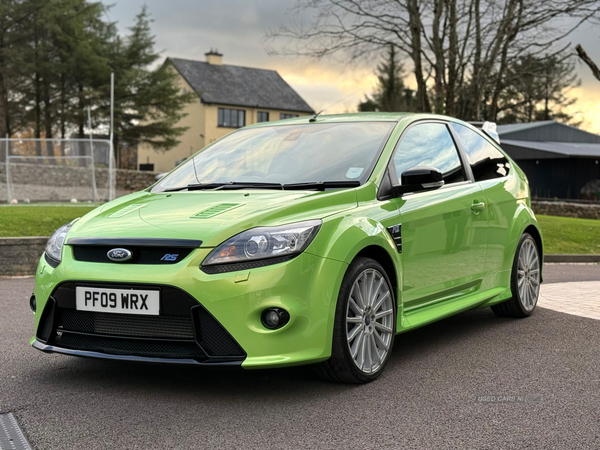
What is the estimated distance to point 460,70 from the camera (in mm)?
27406

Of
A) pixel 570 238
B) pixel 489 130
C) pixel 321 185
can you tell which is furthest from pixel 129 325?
pixel 570 238

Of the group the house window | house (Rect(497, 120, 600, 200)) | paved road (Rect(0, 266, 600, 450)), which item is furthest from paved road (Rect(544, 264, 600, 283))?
the house window

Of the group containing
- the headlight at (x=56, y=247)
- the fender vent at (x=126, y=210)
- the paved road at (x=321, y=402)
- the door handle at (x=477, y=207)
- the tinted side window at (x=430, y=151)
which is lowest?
the paved road at (x=321, y=402)

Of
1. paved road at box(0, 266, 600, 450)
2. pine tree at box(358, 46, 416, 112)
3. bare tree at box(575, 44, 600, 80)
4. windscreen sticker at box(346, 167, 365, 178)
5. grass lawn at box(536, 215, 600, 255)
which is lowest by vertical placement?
grass lawn at box(536, 215, 600, 255)

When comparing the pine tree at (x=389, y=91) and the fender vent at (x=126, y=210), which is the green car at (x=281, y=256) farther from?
the pine tree at (x=389, y=91)

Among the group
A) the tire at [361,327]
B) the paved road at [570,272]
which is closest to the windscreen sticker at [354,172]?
the tire at [361,327]

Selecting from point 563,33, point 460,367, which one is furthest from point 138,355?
point 563,33

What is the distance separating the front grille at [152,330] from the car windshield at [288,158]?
48.7 inches

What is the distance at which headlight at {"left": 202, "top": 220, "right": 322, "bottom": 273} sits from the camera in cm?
412

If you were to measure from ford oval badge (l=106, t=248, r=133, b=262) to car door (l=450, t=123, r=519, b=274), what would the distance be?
3093 mm

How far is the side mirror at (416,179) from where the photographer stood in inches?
200

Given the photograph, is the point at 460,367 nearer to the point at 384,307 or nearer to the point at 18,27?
the point at 384,307

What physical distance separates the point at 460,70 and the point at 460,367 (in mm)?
23593

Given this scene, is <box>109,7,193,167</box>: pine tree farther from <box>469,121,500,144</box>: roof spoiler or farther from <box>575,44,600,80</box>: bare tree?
<box>469,121,500,144</box>: roof spoiler
